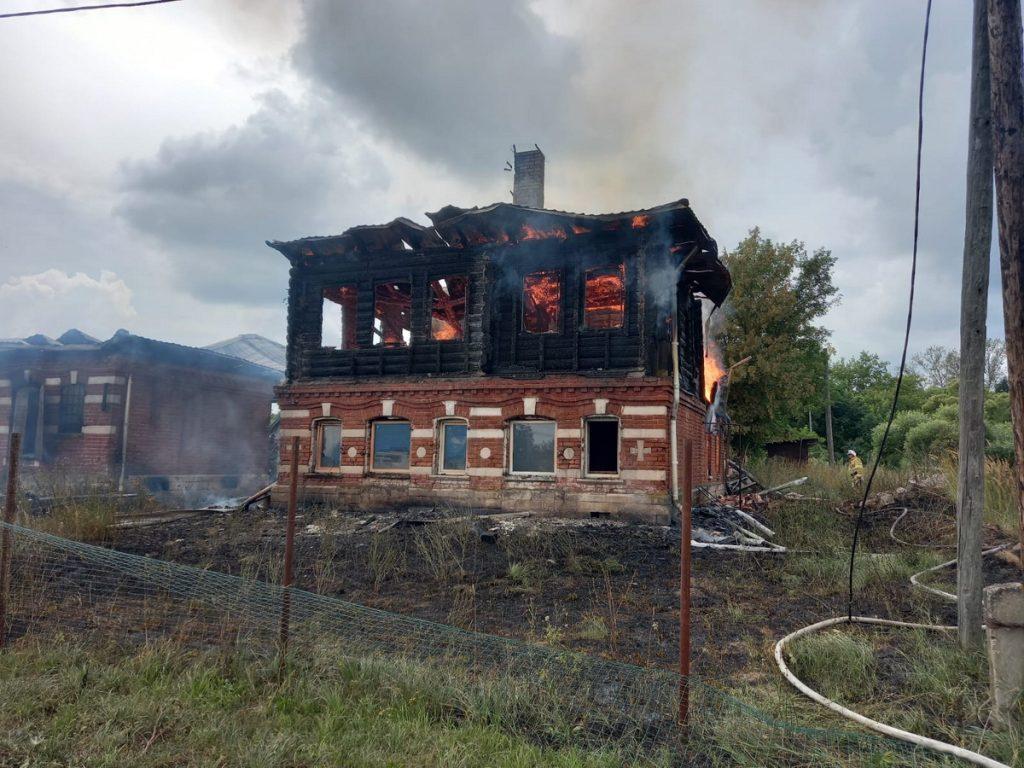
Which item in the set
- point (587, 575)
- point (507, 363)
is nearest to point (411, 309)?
point (507, 363)

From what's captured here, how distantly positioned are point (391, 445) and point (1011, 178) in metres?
14.7

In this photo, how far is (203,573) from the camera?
5.64m

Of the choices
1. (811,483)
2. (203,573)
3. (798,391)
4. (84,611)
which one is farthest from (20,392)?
(798,391)

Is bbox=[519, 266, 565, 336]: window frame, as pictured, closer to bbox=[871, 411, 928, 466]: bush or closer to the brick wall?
the brick wall

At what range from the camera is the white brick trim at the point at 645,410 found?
14586mm

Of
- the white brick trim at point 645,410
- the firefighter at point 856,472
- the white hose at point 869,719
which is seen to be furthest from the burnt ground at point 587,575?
the firefighter at point 856,472

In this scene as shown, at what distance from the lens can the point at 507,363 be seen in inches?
634

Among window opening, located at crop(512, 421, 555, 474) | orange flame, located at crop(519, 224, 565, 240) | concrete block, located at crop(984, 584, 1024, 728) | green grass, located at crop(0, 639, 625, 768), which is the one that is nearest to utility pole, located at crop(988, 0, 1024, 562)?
concrete block, located at crop(984, 584, 1024, 728)

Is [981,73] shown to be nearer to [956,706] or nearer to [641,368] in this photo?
[956,706]

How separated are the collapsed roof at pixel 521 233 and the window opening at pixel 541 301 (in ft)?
3.42

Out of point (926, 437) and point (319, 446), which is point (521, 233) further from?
point (926, 437)

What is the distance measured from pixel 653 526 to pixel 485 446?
460cm

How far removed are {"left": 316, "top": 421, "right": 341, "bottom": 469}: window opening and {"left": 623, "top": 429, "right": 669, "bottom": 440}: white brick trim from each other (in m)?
→ 8.15

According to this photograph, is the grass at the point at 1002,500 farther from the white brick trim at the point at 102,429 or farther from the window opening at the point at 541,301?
the white brick trim at the point at 102,429
